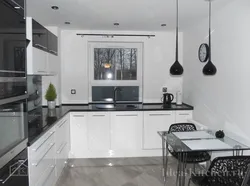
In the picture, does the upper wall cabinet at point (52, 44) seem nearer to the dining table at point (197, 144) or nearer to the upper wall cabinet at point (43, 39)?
the upper wall cabinet at point (43, 39)

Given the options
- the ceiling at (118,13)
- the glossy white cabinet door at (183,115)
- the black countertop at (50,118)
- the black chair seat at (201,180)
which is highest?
the ceiling at (118,13)

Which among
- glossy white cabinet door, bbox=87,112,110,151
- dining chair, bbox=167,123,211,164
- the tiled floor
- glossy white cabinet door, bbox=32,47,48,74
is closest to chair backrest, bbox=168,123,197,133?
dining chair, bbox=167,123,211,164

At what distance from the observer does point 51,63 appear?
3588mm

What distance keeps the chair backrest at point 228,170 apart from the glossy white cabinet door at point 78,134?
7.80 ft

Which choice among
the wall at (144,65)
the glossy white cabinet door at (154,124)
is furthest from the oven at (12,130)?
the wall at (144,65)

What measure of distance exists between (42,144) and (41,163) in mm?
193

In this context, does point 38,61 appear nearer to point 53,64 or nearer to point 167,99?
point 53,64

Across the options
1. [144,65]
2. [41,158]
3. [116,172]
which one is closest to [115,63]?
[144,65]

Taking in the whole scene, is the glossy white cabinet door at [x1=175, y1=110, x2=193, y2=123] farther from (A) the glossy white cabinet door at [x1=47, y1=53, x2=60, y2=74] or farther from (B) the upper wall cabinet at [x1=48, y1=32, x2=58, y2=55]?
(B) the upper wall cabinet at [x1=48, y1=32, x2=58, y2=55]

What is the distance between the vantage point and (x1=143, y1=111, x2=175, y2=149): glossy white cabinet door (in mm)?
4008

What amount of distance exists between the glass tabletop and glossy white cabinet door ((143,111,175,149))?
103cm

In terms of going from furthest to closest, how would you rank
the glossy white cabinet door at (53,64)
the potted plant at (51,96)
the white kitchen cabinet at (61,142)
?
the potted plant at (51,96) < the glossy white cabinet door at (53,64) < the white kitchen cabinet at (61,142)

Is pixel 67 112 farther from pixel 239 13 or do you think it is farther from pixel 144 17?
pixel 239 13

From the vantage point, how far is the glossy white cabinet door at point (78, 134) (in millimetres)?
3912
